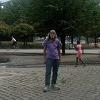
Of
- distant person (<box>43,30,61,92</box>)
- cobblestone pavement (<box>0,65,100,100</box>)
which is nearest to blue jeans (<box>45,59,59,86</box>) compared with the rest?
distant person (<box>43,30,61,92</box>)

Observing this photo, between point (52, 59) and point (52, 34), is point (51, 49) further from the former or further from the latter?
point (52, 34)

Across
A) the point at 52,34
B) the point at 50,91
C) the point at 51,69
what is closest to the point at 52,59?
the point at 51,69

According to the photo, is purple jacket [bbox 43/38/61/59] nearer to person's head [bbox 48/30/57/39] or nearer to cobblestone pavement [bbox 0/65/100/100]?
person's head [bbox 48/30/57/39]

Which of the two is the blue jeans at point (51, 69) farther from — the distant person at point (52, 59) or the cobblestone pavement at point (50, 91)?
the cobblestone pavement at point (50, 91)

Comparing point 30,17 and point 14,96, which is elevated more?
point 30,17

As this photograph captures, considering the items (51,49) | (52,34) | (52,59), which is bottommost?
(52,59)

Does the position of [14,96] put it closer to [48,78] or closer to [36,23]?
[48,78]

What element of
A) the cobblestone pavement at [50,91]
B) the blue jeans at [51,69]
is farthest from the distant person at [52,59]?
the cobblestone pavement at [50,91]

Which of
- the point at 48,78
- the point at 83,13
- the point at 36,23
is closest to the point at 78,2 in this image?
the point at 83,13

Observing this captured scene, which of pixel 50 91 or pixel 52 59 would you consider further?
pixel 52 59

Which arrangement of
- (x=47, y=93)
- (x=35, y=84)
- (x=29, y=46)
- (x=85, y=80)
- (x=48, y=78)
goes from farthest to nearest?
(x=29, y=46) → (x=85, y=80) → (x=35, y=84) → (x=48, y=78) → (x=47, y=93)

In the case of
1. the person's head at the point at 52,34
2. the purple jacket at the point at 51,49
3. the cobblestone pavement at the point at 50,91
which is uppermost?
the person's head at the point at 52,34

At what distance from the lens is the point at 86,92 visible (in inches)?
483

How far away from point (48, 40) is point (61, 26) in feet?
79.0
